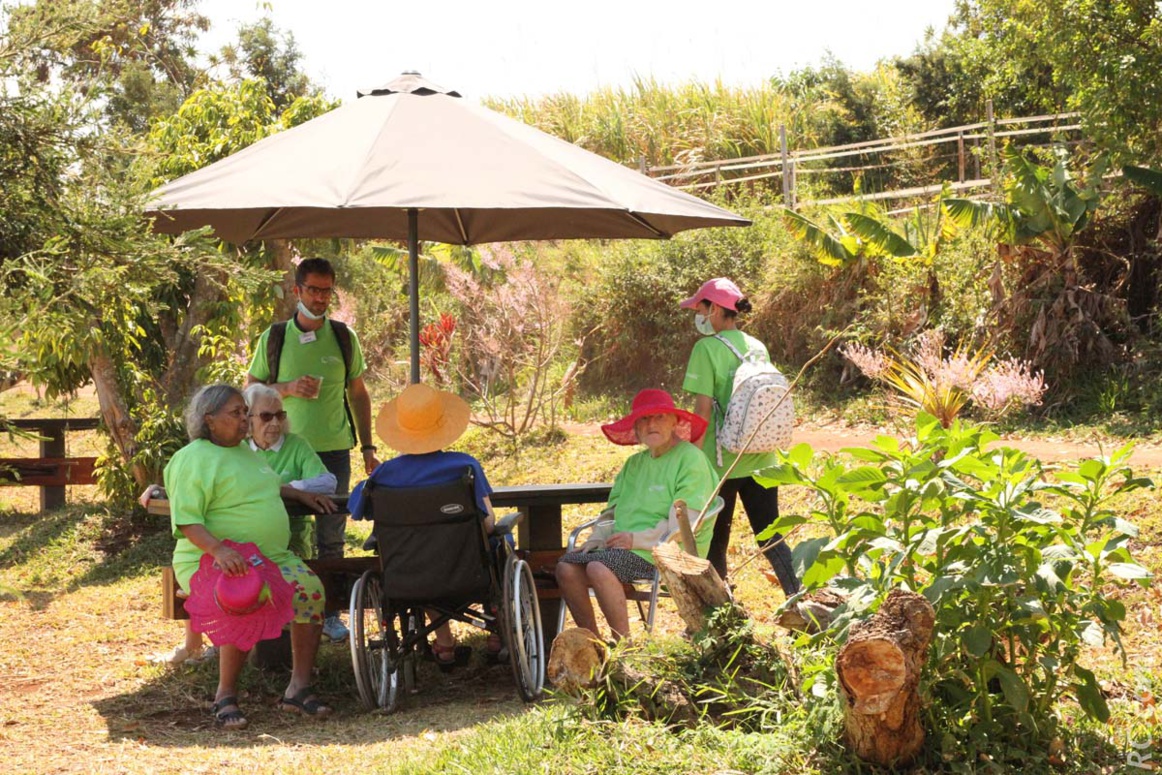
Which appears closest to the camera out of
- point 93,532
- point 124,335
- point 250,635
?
point 250,635

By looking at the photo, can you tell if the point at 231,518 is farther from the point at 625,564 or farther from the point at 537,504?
the point at 625,564

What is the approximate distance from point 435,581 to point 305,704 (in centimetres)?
82

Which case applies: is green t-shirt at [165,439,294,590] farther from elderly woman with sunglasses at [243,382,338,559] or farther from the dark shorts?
the dark shorts

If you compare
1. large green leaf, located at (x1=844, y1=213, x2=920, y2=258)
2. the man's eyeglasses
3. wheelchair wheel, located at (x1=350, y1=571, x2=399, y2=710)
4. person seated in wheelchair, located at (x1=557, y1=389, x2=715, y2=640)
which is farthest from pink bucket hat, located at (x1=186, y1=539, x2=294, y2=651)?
large green leaf, located at (x1=844, y1=213, x2=920, y2=258)

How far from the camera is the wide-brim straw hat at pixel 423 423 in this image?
521 centimetres

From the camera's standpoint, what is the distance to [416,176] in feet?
16.1

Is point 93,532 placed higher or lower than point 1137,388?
lower

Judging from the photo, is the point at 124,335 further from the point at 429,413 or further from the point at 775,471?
the point at 775,471

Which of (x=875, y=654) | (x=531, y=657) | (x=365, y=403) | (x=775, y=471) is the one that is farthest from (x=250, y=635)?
(x=875, y=654)

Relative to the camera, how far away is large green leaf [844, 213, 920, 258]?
13.3 meters

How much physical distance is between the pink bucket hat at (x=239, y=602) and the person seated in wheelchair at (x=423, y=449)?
43 centimetres

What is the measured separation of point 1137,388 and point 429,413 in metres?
8.50

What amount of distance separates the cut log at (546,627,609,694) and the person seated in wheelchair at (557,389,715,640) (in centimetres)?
125

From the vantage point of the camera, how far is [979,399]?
1092 cm
